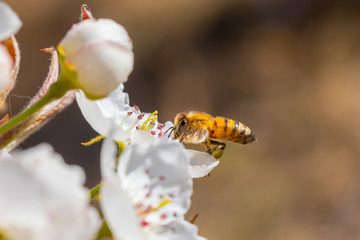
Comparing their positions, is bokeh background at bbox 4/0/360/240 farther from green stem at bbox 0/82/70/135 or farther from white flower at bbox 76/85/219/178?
green stem at bbox 0/82/70/135

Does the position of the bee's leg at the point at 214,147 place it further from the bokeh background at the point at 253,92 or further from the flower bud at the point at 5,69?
the bokeh background at the point at 253,92

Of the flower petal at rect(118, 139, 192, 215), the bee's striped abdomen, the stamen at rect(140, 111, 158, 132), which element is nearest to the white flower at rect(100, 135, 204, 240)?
the flower petal at rect(118, 139, 192, 215)

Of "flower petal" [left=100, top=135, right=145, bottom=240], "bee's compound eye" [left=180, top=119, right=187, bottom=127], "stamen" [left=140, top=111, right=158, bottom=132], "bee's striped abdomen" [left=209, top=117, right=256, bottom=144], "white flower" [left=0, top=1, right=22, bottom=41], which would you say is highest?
"bee's striped abdomen" [left=209, top=117, right=256, bottom=144]

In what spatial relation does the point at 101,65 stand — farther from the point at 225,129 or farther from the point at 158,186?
the point at 225,129

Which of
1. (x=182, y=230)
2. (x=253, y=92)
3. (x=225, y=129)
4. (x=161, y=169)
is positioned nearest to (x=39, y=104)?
(x=161, y=169)

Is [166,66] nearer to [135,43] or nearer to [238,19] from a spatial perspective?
[135,43]

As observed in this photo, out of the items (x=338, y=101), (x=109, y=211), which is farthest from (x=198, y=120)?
(x=338, y=101)

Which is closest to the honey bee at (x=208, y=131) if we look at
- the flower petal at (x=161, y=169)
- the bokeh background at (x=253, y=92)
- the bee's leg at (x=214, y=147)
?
the bee's leg at (x=214, y=147)
